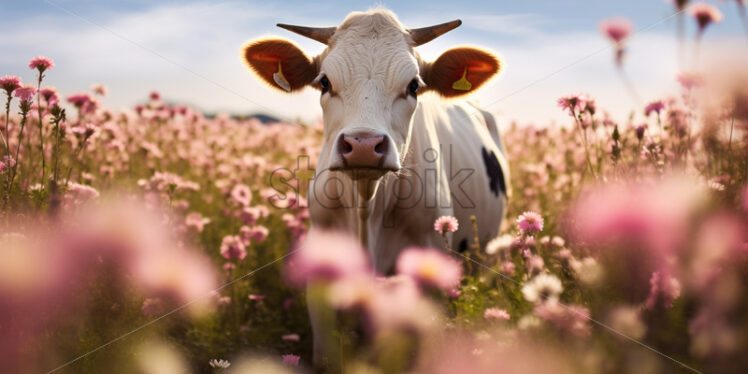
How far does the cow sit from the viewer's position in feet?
9.55

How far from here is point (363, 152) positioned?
8.50 feet

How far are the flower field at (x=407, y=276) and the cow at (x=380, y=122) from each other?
0.72 ft

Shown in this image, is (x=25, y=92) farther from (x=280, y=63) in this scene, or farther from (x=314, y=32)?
(x=314, y=32)

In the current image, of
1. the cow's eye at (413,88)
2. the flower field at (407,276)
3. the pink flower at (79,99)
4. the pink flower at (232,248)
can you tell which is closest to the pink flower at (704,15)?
the flower field at (407,276)

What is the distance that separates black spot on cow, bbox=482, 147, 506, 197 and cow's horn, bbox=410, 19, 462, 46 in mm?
1692

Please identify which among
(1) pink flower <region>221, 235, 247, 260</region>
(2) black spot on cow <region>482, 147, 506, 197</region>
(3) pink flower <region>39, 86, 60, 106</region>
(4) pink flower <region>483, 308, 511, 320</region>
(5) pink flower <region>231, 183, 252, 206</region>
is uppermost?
(3) pink flower <region>39, 86, 60, 106</region>

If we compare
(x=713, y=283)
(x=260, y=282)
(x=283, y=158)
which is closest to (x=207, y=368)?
(x=260, y=282)

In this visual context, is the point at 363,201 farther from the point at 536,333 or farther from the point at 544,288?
the point at 536,333

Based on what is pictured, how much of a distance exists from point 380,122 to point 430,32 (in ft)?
3.21

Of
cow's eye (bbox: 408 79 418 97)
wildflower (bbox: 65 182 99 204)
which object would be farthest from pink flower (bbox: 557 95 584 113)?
wildflower (bbox: 65 182 99 204)

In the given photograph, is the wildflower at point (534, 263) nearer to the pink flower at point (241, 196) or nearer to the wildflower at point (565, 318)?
the wildflower at point (565, 318)

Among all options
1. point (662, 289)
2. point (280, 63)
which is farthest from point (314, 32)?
point (662, 289)

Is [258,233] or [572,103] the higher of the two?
[572,103]

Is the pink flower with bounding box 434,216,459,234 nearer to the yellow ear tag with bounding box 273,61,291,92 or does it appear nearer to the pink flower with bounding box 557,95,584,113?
the pink flower with bounding box 557,95,584,113
